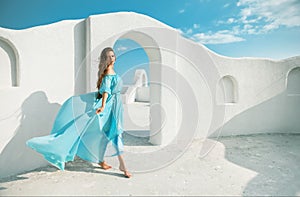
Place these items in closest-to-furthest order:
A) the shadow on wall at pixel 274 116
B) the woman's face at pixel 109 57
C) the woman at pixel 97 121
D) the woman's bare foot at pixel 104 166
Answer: the woman at pixel 97 121 < the woman's face at pixel 109 57 < the woman's bare foot at pixel 104 166 < the shadow on wall at pixel 274 116

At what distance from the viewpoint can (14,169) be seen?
276cm

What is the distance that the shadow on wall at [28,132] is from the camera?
2.71 m

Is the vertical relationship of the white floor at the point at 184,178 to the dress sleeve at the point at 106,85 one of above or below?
below

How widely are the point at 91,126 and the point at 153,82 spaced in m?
1.91

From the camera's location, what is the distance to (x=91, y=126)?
9.12ft

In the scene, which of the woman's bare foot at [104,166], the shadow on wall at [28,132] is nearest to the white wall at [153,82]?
the shadow on wall at [28,132]

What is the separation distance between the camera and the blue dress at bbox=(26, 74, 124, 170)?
2.63 metres

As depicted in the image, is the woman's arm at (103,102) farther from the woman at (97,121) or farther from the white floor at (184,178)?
the white floor at (184,178)

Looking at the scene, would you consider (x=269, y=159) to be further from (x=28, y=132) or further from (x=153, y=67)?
(x=28, y=132)

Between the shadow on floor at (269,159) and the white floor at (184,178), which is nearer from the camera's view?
the white floor at (184,178)

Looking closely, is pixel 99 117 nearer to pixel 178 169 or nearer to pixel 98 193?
pixel 98 193

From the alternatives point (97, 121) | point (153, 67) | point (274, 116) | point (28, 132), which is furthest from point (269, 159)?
point (28, 132)

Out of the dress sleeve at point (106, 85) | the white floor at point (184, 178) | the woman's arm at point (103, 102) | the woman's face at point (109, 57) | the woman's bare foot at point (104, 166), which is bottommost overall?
the white floor at point (184, 178)

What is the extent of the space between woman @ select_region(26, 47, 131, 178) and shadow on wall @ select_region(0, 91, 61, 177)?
1.31 ft
